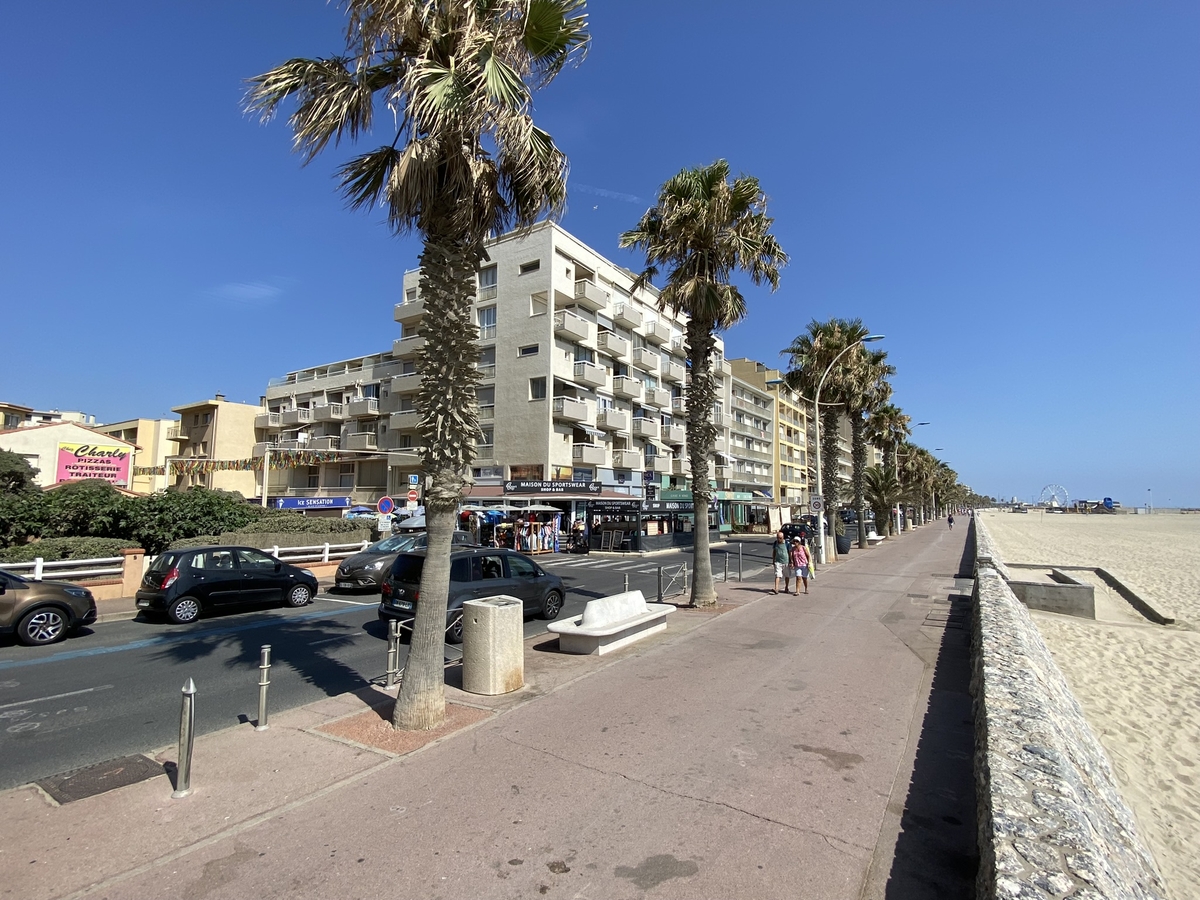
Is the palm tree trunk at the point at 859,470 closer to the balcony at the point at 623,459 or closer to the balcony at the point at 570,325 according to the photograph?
the balcony at the point at 623,459

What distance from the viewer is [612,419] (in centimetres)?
3928

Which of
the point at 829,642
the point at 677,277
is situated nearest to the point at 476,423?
the point at 829,642

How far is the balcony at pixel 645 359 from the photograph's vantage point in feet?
146

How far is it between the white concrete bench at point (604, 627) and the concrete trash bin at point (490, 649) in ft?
6.26

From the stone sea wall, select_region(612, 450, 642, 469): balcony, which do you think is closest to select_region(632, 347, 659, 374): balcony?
select_region(612, 450, 642, 469): balcony

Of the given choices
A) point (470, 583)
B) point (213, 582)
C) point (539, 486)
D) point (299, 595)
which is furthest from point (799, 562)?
point (539, 486)

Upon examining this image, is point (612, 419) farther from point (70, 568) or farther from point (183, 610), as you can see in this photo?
point (183, 610)

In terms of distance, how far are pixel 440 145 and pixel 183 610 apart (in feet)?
34.9

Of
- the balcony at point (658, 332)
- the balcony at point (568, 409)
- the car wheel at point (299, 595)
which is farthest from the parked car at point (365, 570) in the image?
the balcony at point (658, 332)

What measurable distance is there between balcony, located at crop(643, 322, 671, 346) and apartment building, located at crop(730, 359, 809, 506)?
71.3 ft

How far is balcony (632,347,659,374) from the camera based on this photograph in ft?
146

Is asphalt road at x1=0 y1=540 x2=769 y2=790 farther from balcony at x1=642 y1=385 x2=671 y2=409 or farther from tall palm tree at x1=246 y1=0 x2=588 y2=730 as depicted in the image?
balcony at x1=642 y1=385 x2=671 y2=409

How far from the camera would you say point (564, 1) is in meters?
6.68

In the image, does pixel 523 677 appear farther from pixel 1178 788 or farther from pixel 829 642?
pixel 1178 788
